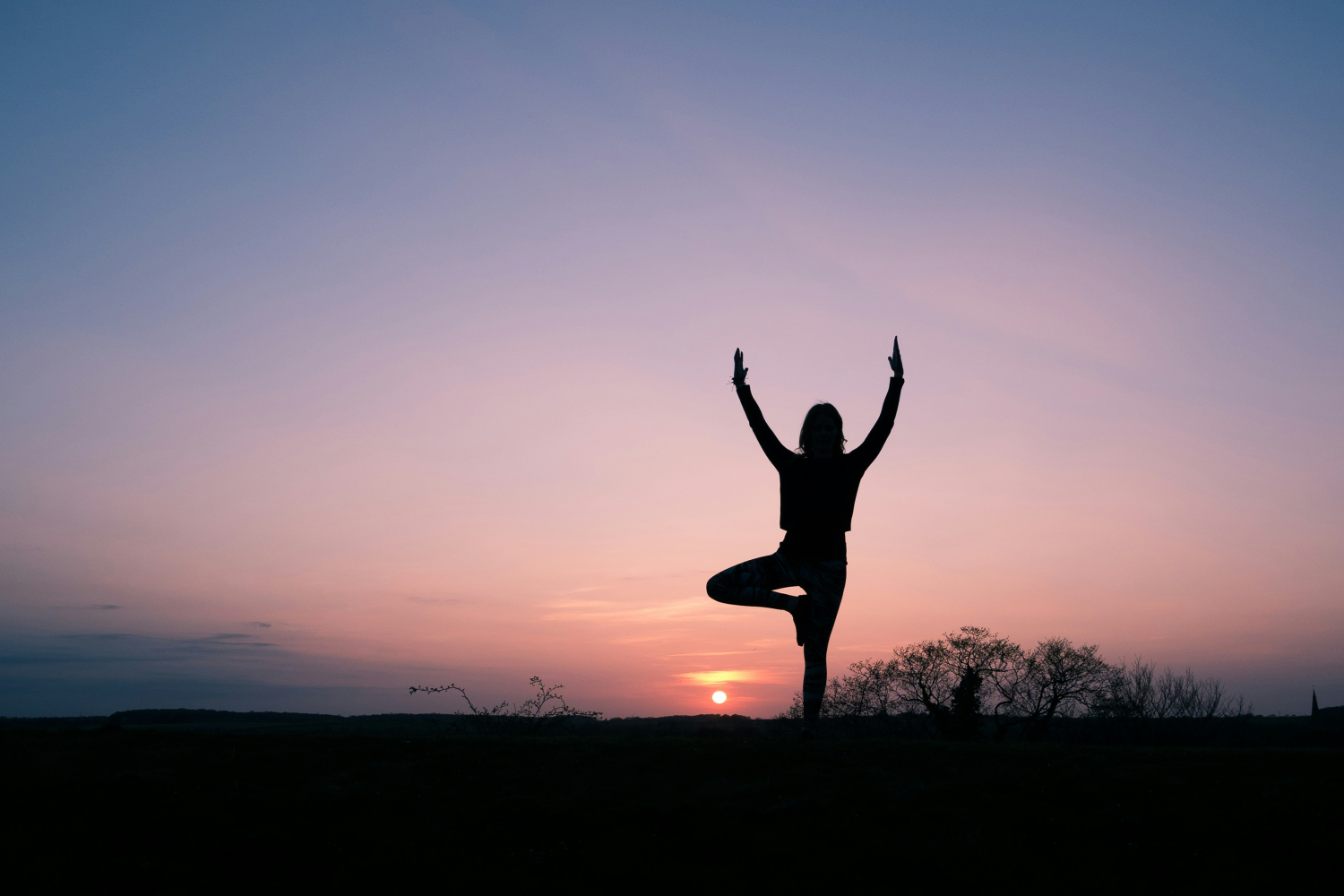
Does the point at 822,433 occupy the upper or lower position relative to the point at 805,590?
upper

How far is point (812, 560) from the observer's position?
1012 centimetres

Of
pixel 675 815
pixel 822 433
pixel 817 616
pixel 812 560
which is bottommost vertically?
pixel 675 815

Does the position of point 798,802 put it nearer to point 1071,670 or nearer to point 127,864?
point 127,864

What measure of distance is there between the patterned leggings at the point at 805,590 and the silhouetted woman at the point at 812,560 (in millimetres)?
11

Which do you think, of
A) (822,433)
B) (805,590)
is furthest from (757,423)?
(805,590)

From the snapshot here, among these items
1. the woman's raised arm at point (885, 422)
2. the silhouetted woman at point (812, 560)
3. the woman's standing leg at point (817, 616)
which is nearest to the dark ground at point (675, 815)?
the woman's standing leg at point (817, 616)

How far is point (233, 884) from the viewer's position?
6516mm

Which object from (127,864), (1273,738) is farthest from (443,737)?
(1273,738)

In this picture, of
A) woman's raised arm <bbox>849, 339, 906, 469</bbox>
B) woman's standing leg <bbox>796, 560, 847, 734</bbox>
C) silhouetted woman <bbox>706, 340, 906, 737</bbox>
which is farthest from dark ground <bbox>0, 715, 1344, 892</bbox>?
woman's raised arm <bbox>849, 339, 906, 469</bbox>

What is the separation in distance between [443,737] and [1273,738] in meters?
29.3

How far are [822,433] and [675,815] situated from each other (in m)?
4.91

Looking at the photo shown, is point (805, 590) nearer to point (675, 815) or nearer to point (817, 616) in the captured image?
point (817, 616)

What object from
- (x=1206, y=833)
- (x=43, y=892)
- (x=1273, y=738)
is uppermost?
(x=1206, y=833)

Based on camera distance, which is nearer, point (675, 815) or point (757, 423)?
point (675, 815)
